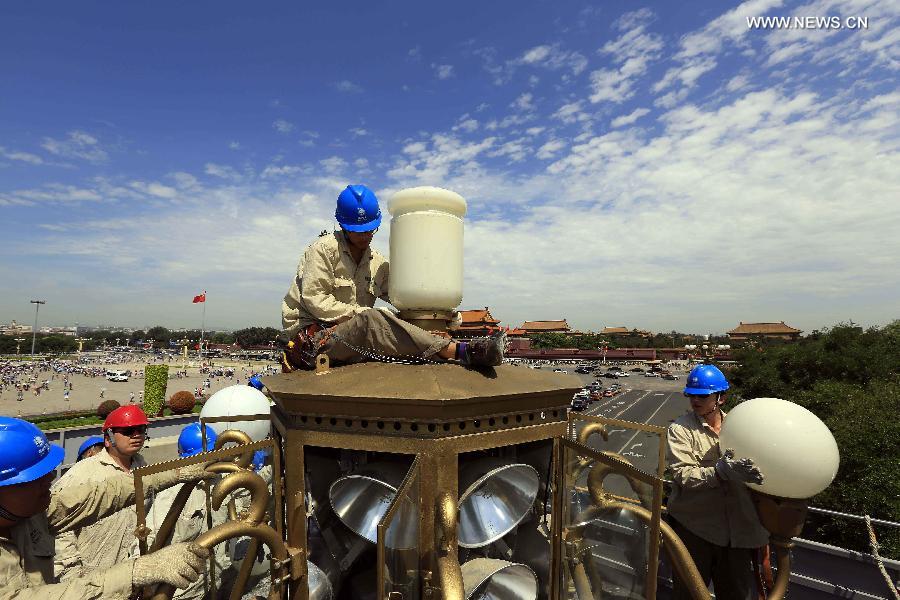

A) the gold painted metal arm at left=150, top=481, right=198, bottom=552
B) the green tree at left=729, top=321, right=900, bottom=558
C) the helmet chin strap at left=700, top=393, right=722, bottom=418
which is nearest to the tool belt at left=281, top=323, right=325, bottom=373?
the gold painted metal arm at left=150, top=481, right=198, bottom=552

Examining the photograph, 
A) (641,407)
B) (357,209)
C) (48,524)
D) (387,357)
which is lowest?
(641,407)

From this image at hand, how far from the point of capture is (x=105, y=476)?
427 cm

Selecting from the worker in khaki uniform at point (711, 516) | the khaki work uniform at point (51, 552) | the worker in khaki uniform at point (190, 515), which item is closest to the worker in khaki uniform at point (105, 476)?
the worker in khaki uniform at point (190, 515)

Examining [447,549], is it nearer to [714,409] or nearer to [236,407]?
[714,409]

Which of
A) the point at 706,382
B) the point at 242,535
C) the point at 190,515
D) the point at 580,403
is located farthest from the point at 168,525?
the point at 580,403

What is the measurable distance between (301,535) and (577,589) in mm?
1482

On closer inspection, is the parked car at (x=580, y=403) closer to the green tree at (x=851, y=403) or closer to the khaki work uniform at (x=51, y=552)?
the green tree at (x=851, y=403)

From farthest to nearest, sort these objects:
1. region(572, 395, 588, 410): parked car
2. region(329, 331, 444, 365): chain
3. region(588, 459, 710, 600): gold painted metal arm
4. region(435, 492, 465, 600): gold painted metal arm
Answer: region(572, 395, 588, 410): parked car → region(329, 331, 444, 365): chain → region(588, 459, 710, 600): gold painted metal arm → region(435, 492, 465, 600): gold painted metal arm

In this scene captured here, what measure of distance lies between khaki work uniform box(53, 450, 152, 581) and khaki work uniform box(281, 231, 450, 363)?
8.69 feet

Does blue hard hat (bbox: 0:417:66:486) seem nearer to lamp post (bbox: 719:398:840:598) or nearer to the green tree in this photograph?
lamp post (bbox: 719:398:840:598)

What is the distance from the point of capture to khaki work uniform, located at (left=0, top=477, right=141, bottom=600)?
1.96m

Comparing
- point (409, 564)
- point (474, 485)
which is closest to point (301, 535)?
point (409, 564)

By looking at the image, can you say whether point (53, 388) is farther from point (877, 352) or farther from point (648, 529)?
point (877, 352)

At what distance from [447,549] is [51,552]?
2.26 meters
